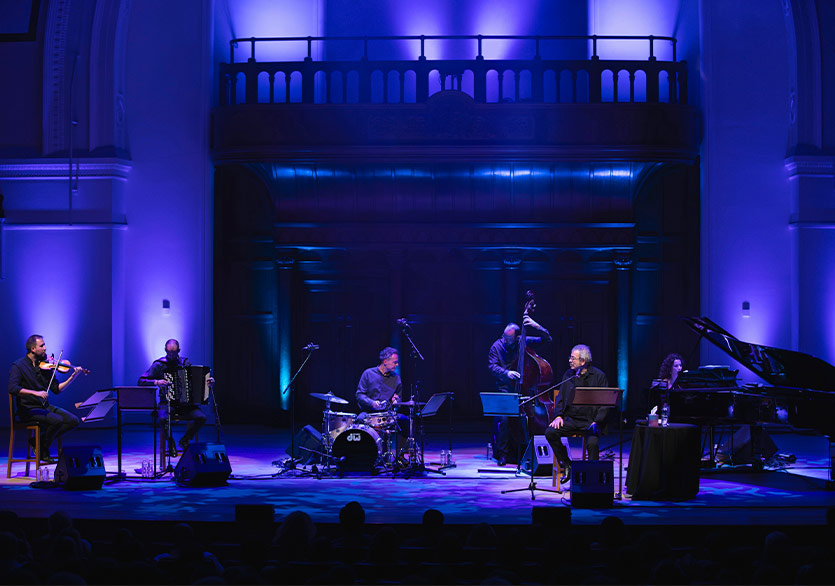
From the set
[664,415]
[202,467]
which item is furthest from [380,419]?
[664,415]

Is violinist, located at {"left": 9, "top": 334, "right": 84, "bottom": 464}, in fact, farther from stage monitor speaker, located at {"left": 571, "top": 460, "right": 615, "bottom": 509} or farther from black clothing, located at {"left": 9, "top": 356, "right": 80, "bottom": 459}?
stage monitor speaker, located at {"left": 571, "top": 460, "right": 615, "bottom": 509}

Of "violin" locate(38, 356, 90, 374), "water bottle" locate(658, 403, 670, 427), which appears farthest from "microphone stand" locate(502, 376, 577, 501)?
"violin" locate(38, 356, 90, 374)

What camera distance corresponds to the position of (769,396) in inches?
375

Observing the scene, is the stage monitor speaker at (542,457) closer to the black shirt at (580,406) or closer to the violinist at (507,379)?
the black shirt at (580,406)

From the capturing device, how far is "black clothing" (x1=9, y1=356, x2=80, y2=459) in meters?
10.2

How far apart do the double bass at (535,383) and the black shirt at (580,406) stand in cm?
68

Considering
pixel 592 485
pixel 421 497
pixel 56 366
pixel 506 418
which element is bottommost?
pixel 421 497

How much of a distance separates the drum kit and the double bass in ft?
3.99

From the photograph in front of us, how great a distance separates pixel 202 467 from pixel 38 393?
200 centimetres

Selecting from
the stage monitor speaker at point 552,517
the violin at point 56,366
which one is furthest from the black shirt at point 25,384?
the stage monitor speaker at point 552,517

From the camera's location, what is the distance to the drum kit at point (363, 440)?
10172 mm

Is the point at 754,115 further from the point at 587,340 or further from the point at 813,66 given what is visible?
the point at 587,340

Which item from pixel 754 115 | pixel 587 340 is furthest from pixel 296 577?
pixel 754 115

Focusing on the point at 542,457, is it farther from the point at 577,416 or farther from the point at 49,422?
the point at 49,422
